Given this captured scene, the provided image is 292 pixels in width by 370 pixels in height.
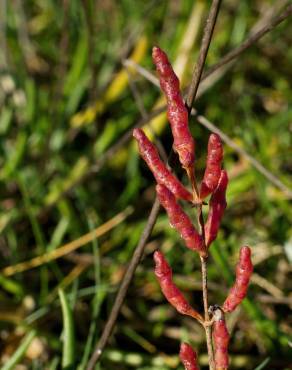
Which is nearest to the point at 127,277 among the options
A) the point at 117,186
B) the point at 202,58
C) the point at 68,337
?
the point at 68,337

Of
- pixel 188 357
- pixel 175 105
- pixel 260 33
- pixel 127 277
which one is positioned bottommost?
pixel 188 357

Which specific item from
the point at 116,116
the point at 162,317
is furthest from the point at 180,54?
the point at 162,317

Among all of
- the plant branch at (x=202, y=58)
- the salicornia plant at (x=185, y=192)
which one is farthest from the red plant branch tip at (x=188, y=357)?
the plant branch at (x=202, y=58)

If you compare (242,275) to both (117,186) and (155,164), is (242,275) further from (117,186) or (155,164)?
(117,186)

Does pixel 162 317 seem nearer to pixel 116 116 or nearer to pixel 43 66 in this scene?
pixel 116 116

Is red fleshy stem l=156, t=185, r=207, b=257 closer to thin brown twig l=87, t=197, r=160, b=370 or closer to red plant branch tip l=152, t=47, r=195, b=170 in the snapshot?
red plant branch tip l=152, t=47, r=195, b=170

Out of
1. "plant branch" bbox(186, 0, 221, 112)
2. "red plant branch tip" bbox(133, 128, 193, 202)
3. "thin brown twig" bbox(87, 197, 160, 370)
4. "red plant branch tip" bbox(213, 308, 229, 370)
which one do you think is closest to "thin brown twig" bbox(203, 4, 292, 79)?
"plant branch" bbox(186, 0, 221, 112)
